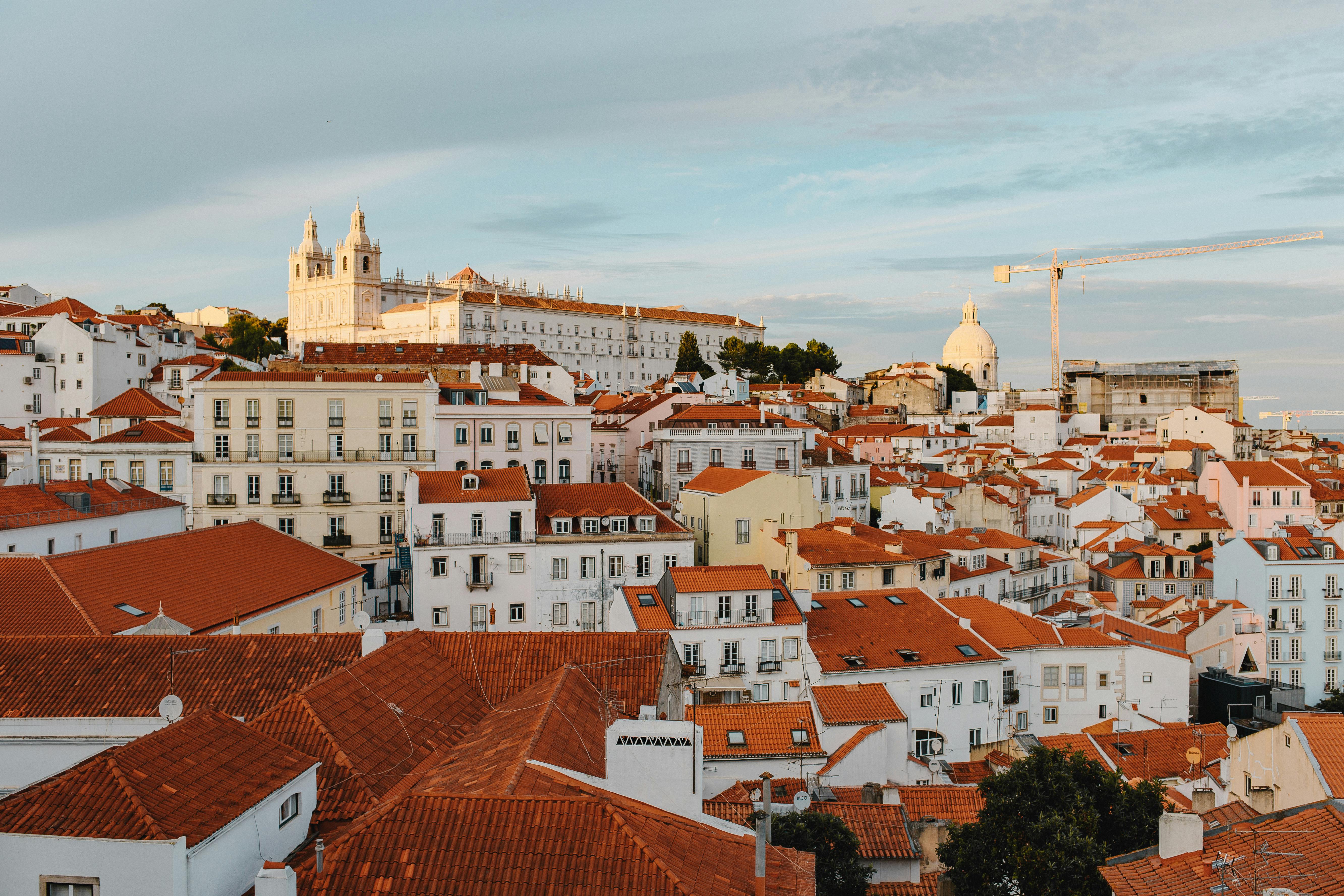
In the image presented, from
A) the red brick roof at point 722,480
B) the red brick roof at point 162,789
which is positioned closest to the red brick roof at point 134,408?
the red brick roof at point 722,480

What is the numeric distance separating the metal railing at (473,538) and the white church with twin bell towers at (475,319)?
320 feet

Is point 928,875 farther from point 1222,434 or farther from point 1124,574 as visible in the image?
point 1222,434

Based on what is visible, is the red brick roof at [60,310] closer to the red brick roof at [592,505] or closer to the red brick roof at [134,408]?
the red brick roof at [134,408]

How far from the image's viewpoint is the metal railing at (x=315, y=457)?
5038 cm

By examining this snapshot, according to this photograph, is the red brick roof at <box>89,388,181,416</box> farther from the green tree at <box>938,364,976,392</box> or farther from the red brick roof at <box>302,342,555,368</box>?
the green tree at <box>938,364,976,392</box>

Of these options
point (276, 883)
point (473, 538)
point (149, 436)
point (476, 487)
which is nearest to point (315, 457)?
point (149, 436)

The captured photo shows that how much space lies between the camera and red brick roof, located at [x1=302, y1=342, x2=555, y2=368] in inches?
2741

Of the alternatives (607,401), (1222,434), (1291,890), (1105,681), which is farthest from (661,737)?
(1222,434)

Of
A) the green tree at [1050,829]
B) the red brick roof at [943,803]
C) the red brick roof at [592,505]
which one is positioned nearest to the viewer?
the green tree at [1050,829]

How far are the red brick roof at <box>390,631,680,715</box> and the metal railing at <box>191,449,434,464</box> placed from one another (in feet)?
100

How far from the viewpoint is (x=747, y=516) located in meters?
48.3

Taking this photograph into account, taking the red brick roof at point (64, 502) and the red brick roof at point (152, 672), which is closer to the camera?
the red brick roof at point (152, 672)

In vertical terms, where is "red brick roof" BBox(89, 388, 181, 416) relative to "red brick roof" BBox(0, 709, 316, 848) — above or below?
above

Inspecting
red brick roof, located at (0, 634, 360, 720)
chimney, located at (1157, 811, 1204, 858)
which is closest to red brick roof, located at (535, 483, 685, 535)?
red brick roof, located at (0, 634, 360, 720)
